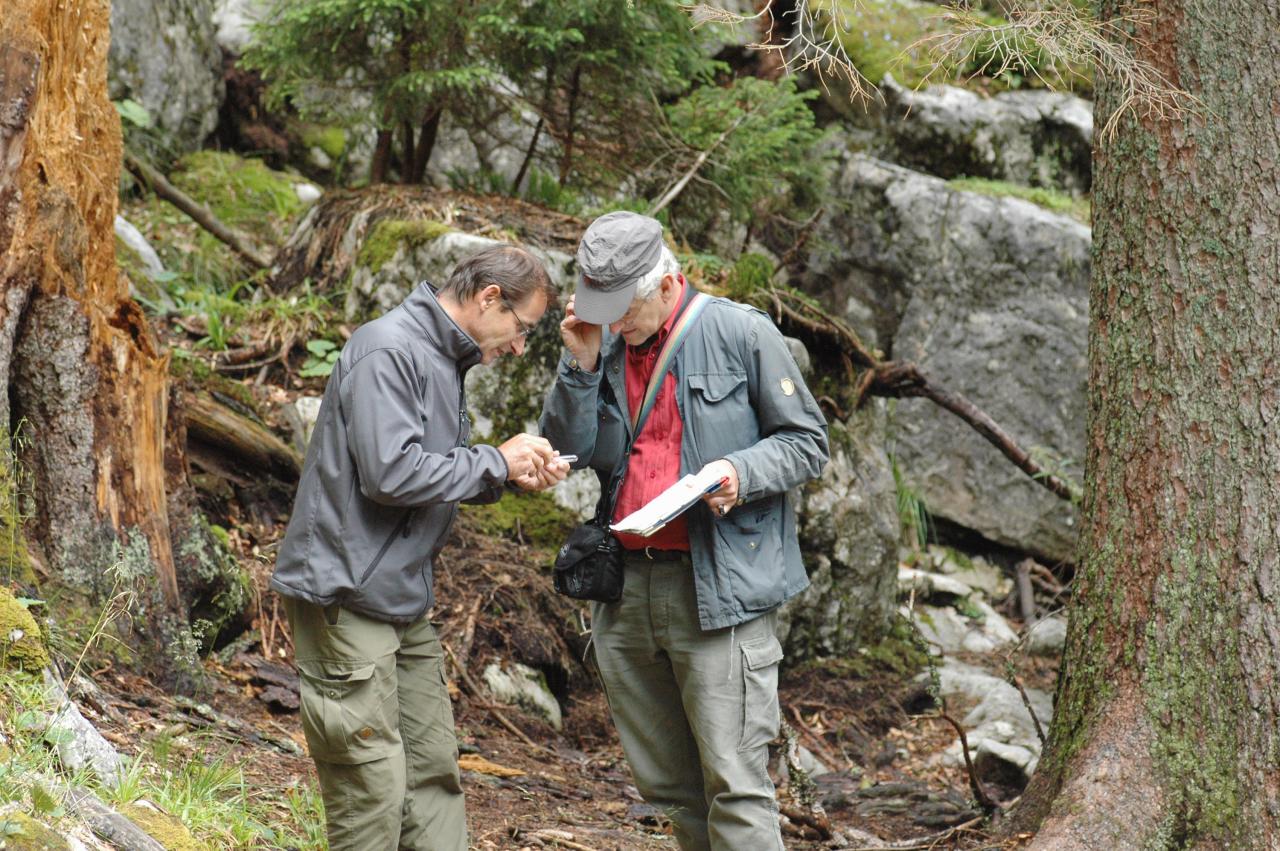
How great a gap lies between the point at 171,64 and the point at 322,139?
1574 mm

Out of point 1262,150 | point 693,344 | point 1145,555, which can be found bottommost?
point 1145,555

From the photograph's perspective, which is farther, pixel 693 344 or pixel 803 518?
pixel 803 518

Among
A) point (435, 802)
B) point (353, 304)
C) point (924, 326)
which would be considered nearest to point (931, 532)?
point (924, 326)

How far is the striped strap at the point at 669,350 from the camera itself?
149 inches

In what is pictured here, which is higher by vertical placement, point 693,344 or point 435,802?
point 693,344

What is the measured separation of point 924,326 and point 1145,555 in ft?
18.5

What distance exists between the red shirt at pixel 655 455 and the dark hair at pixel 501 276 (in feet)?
1.59

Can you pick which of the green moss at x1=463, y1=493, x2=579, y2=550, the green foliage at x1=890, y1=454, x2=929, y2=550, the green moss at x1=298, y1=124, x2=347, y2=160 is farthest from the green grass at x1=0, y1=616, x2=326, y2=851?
the green moss at x1=298, y1=124, x2=347, y2=160

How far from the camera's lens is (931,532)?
373 inches

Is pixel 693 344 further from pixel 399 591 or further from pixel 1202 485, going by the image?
pixel 1202 485

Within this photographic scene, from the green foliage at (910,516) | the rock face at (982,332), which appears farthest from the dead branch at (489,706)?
the rock face at (982,332)

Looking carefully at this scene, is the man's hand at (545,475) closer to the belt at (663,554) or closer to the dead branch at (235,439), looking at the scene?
the belt at (663,554)

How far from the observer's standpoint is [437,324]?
11.5 ft

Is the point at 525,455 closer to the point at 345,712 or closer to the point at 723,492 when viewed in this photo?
the point at 723,492
